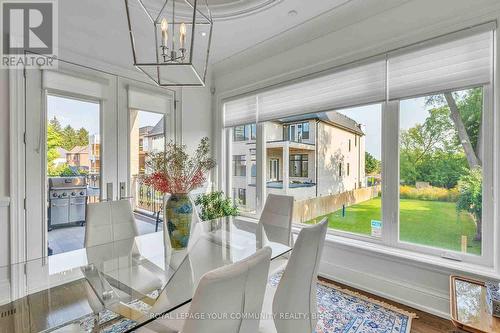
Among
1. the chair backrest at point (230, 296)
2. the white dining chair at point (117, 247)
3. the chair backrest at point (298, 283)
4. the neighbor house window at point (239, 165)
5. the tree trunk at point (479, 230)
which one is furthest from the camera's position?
the neighbor house window at point (239, 165)

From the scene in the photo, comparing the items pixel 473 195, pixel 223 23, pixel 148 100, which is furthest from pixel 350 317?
pixel 148 100

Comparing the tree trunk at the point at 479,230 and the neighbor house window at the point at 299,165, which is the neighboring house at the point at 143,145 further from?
the tree trunk at the point at 479,230

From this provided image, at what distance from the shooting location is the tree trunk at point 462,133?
222cm

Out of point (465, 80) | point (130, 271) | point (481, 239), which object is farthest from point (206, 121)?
point (481, 239)

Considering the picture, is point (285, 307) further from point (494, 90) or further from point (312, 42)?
point (312, 42)

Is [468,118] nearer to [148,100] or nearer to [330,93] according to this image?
[330,93]

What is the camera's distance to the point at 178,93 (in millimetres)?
3955

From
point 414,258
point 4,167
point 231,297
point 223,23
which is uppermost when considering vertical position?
point 223,23

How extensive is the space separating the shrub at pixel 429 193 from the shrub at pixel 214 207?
2.24m

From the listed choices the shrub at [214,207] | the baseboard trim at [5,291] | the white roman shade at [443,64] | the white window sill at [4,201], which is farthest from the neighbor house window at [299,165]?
the white window sill at [4,201]

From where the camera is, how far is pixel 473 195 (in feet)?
7.29

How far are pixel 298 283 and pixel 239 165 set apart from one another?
3.00m

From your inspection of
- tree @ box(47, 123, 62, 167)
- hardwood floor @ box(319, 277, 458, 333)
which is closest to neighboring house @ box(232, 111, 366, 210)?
hardwood floor @ box(319, 277, 458, 333)

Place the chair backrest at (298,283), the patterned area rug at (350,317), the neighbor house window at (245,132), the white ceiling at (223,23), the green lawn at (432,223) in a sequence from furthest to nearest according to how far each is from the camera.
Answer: the neighbor house window at (245,132) < the white ceiling at (223,23) < the green lawn at (432,223) < the patterned area rug at (350,317) < the chair backrest at (298,283)
